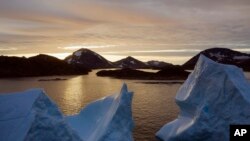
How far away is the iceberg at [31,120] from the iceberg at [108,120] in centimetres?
313

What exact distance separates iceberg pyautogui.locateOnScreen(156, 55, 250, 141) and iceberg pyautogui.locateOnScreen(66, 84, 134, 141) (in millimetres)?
4105

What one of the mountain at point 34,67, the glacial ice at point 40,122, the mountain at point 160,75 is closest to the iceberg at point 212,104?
the glacial ice at point 40,122

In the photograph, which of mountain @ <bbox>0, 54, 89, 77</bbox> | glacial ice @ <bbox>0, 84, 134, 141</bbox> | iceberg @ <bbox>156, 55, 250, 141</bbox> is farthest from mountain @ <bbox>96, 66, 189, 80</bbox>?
glacial ice @ <bbox>0, 84, 134, 141</bbox>

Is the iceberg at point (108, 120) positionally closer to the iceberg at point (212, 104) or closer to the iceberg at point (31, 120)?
the iceberg at point (31, 120)

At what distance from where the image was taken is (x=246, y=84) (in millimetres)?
21266

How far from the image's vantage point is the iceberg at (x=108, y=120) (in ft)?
57.6

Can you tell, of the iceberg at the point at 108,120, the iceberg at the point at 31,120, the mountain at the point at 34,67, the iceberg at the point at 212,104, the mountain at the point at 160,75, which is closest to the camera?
the iceberg at the point at 31,120

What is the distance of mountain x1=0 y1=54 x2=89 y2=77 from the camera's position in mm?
124831

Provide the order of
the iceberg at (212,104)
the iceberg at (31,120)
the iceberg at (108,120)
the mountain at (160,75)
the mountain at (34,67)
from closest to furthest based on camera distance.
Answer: the iceberg at (31,120), the iceberg at (108,120), the iceberg at (212,104), the mountain at (160,75), the mountain at (34,67)

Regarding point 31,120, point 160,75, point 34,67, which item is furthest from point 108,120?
point 34,67

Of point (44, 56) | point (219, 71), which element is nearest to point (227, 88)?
point (219, 71)

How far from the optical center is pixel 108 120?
18.0 meters

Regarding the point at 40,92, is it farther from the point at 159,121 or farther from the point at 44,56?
the point at 44,56

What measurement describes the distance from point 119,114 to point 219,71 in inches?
278
